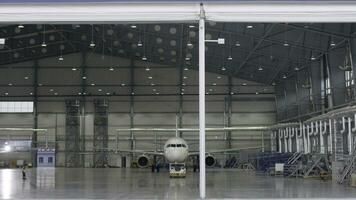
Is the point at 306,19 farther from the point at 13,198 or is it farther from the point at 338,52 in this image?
the point at 338,52

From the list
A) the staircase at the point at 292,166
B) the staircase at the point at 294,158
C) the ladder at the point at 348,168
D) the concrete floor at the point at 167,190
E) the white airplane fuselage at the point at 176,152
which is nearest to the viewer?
the concrete floor at the point at 167,190

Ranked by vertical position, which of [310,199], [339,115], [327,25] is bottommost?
[310,199]

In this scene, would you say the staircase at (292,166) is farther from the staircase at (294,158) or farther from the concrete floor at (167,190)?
the concrete floor at (167,190)

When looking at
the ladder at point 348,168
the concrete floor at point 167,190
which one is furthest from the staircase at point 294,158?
the concrete floor at point 167,190

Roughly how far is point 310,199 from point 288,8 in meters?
7.86

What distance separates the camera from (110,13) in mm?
21844

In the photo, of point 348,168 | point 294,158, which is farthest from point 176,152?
point 348,168

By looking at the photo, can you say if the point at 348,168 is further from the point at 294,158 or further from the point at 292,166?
the point at 294,158

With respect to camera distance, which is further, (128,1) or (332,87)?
(332,87)

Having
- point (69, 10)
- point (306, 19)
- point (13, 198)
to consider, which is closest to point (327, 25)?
point (306, 19)

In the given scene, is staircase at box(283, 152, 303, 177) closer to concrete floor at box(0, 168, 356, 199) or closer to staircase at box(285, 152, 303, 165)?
staircase at box(285, 152, 303, 165)

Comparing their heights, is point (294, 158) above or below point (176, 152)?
below

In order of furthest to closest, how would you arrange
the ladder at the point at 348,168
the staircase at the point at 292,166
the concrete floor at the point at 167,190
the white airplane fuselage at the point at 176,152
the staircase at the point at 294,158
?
1. the staircase at the point at 294,158
2. the white airplane fuselage at the point at 176,152
3. the staircase at the point at 292,166
4. the ladder at the point at 348,168
5. the concrete floor at the point at 167,190

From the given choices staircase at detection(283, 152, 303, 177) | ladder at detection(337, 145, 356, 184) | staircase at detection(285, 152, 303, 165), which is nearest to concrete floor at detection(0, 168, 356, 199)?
ladder at detection(337, 145, 356, 184)
